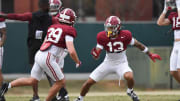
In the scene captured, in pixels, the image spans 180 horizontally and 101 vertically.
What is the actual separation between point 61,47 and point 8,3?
1764cm

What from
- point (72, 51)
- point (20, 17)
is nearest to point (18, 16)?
point (20, 17)

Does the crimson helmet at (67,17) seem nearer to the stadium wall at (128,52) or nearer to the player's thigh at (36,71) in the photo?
the player's thigh at (36,71)

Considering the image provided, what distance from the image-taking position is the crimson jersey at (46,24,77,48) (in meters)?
9.47

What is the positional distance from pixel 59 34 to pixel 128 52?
9050mm

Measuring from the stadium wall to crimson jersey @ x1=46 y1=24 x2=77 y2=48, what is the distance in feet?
27.0

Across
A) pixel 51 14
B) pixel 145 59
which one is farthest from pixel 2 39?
pixel 145 59

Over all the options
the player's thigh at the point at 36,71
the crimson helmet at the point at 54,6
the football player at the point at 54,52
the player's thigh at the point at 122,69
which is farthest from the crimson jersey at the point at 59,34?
the crimson helmet at the point at 54,6

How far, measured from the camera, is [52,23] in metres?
10.8

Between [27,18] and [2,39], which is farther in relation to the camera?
[2,39]

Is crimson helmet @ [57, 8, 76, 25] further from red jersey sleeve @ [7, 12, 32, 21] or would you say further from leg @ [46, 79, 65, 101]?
leg @ [46, 79, 65, 101]

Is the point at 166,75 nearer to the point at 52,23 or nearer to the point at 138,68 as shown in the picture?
the point at 138,68

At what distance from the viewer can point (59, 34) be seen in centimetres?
952

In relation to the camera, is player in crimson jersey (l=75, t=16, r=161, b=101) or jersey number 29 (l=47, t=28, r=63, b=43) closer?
jersey number 29 (l=47, t=28, r=63, b=43)

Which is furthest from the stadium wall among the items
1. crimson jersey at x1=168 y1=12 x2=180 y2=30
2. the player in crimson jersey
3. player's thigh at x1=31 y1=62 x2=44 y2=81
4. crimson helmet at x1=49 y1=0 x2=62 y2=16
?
player's thigh at x1=31 y1=62 x2=44 y2=81
